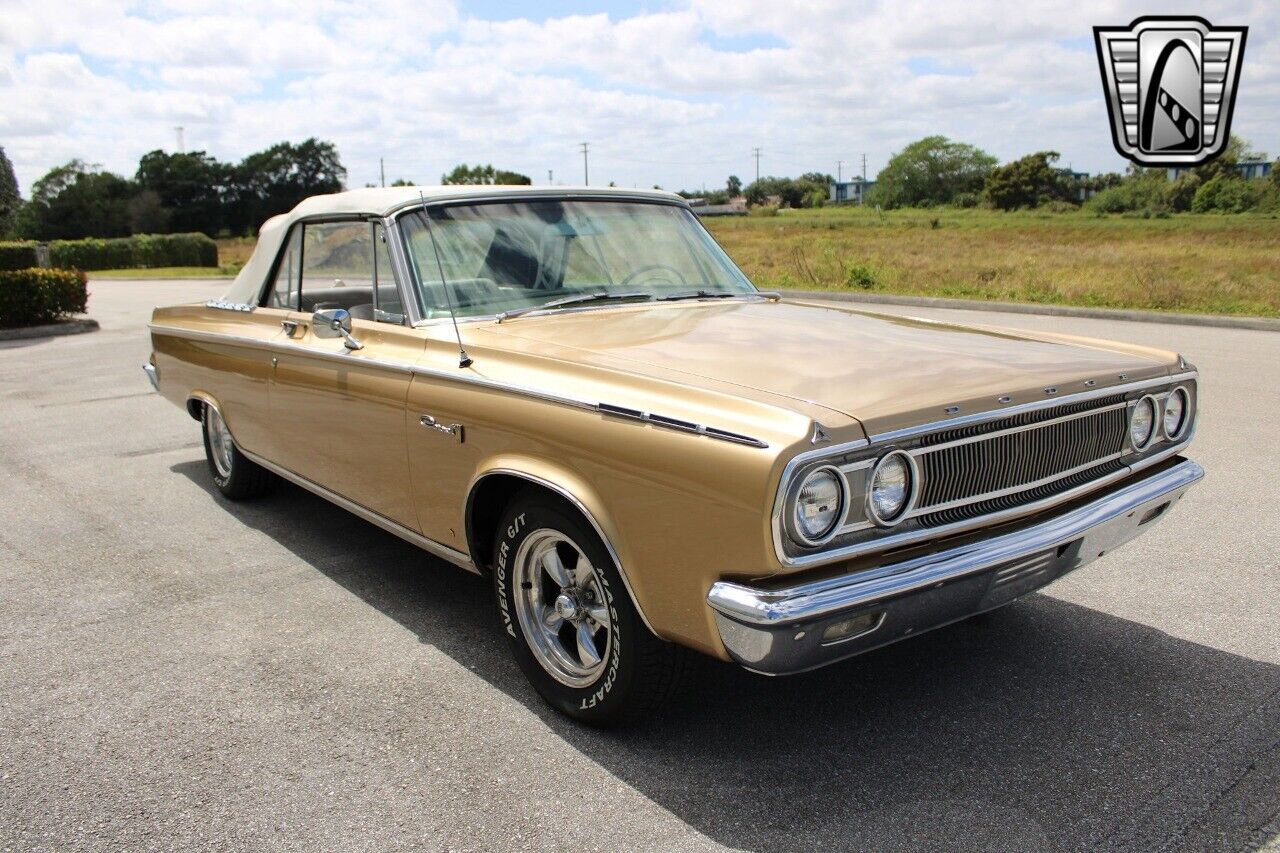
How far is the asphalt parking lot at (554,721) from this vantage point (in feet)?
8.92

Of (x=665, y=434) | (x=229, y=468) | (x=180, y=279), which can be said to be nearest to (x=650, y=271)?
(x=665, y=434)

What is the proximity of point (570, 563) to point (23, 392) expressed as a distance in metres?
8.94

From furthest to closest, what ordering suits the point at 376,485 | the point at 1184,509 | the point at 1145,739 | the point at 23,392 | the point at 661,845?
the point at 23,392 < the point at 1184,509 < the point at 376,485 < the point at 1145,739 < the point at 661,845

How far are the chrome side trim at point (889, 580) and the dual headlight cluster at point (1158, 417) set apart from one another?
0.46 metres

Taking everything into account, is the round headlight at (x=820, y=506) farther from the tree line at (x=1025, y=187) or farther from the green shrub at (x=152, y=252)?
the green shrub at (x=152, y=252)

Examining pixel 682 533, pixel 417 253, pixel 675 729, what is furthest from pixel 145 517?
pixel 682 533

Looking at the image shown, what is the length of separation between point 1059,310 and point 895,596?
584 inches

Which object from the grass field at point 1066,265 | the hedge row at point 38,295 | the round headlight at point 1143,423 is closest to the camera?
the round headlight at point 1143,423

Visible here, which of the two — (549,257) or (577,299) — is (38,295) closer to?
(549,257)

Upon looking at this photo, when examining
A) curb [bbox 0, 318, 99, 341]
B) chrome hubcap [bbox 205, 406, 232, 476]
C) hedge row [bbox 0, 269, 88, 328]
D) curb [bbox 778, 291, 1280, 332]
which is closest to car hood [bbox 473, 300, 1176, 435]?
chrome hubcap [bbox 205, 406, 232, 476]

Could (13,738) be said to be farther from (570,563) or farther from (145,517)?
(145,517)

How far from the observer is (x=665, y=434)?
271 centimetres

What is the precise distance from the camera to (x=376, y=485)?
13.1ft

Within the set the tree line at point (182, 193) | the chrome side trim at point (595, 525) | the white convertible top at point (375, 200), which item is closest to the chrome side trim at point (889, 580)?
the chrome side trim at point (595, 525)
